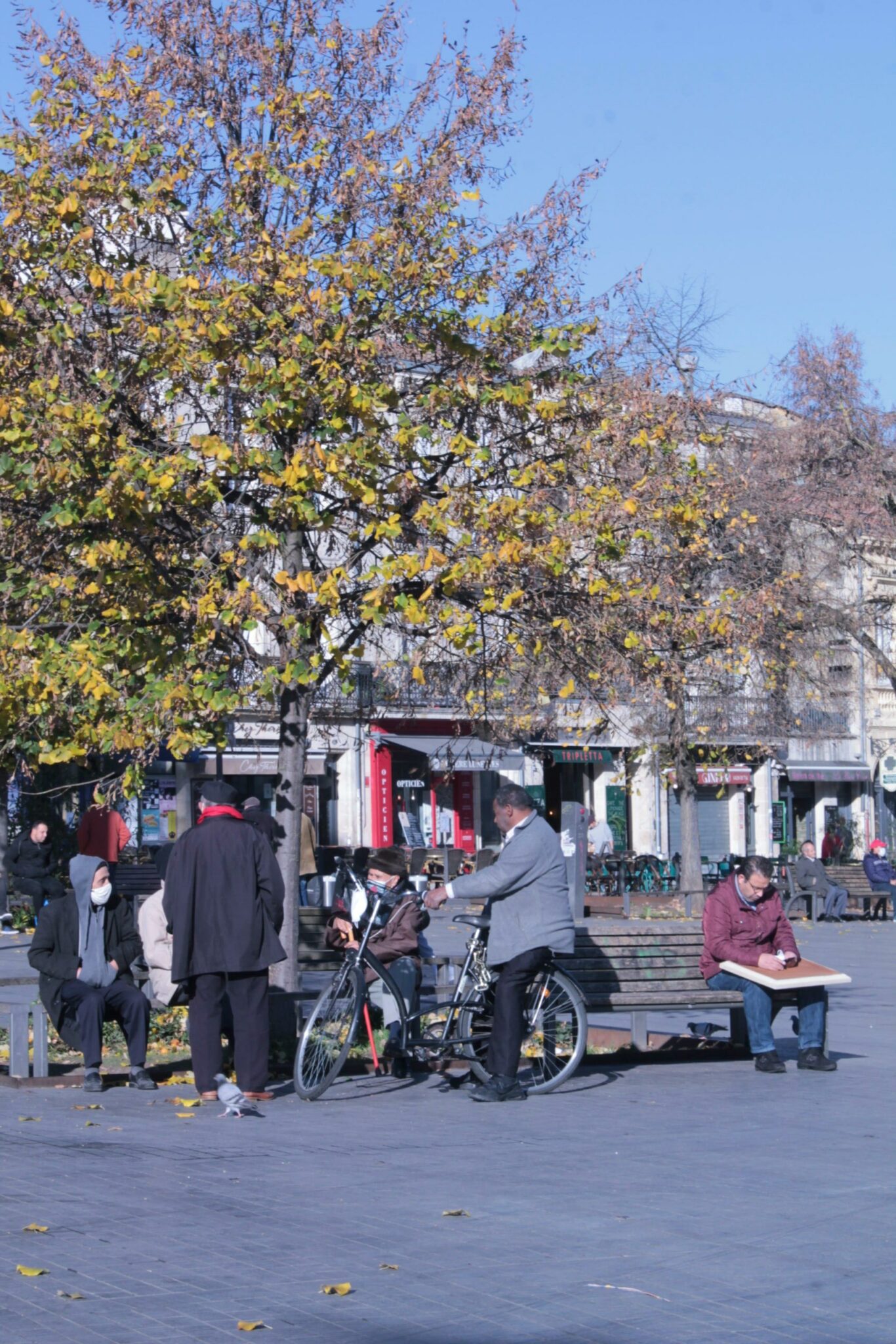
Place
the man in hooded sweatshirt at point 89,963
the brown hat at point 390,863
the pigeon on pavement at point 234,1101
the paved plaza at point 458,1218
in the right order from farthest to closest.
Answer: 1. the brown hat at point 390,863
2. the man in hooded sweatshirt at point 89,963
3. the pigeon on pavement at point 234,1101
4. the paved plaza at point 458,1218

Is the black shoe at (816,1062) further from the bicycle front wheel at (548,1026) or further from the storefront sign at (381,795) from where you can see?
the storefront sign at (381,795)

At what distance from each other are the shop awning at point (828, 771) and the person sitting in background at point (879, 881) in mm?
Result: 17785

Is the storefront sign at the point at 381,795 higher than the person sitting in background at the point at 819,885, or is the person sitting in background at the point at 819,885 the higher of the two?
the storefront sign at the point at 381,795

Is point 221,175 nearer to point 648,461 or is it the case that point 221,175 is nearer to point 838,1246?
point 648,461

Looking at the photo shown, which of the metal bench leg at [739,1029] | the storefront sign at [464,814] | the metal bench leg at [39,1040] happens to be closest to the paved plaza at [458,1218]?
the metal bench leg at [39,1040]

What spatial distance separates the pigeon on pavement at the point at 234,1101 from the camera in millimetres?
8875

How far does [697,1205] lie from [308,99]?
851 centimetres

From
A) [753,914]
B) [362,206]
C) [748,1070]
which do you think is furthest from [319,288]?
[748,1070]

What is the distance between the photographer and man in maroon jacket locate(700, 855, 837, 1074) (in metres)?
10.9

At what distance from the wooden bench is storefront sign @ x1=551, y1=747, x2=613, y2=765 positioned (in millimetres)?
30728

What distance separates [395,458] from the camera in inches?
465

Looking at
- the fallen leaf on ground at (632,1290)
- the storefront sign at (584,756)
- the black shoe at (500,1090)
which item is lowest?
the fallen leaf on ground at (632,1290)

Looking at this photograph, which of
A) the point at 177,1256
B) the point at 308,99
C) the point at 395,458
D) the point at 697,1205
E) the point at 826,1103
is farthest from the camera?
the point at 308,99

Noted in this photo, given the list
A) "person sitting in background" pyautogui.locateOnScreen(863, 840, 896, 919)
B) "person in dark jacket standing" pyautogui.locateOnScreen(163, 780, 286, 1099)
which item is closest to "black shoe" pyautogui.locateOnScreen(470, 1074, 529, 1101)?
"person in dark jacket standing" pyautogui.locateOnScreen(163, 780, 286, 1099)
